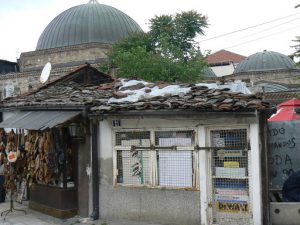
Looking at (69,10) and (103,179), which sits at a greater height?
(69,10)

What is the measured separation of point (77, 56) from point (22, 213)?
1048 inches

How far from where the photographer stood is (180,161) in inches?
353

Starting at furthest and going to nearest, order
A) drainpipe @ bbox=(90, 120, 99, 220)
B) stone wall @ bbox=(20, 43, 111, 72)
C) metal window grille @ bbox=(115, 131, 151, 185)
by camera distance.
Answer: stone wall @ bbox=(20, 43, 111, 72), drainpipe @ bbox=(90, 120, 99, 220), metal window grille @ bbox=(115, 131, 151, 185)

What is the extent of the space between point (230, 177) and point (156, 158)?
66.6 inches

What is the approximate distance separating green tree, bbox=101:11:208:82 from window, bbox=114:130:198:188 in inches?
718

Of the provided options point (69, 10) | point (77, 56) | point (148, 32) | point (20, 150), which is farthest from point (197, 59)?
point (20, 150)

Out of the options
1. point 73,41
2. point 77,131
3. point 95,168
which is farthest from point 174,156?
point 73,41

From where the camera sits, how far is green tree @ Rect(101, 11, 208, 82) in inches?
1115

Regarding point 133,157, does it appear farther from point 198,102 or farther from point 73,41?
point 73,41

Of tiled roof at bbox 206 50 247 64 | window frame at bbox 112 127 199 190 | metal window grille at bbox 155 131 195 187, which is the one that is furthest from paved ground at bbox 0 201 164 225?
tiled roof at bbox 206 50 247 64

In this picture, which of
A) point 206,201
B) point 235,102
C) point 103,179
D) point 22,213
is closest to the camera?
point 235,102

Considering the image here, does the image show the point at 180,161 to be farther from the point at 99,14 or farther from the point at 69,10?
the point at 69,10

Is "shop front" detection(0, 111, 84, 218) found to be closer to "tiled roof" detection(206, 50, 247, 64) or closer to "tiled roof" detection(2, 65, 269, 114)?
"tiled roof" detection(2, 65, 269, 114)

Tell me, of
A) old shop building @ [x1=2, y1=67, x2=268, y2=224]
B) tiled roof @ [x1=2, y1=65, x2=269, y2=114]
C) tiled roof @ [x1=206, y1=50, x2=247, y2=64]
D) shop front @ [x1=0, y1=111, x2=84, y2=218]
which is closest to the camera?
tiled roof @ [x1=2, y1=65, x2=269, y2=114]
